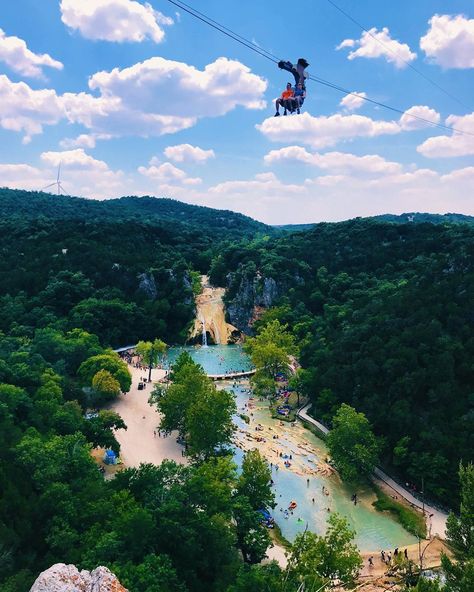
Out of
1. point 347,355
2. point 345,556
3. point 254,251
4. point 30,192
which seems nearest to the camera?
point 345,556

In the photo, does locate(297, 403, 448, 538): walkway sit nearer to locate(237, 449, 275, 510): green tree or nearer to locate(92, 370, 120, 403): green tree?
locate(237, 449, 275, 510): green tree

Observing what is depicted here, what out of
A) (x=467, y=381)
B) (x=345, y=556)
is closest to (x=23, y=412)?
(x=345, y=556)

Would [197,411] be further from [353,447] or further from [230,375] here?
[230,375]

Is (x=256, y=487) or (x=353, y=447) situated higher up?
(x=256, y=487)

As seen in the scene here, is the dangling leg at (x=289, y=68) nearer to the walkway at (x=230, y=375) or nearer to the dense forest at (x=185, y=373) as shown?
the dense forest at (x=185, y=373)

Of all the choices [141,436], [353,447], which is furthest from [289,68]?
[141,436]

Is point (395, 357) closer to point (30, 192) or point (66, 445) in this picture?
point (66, 445)
